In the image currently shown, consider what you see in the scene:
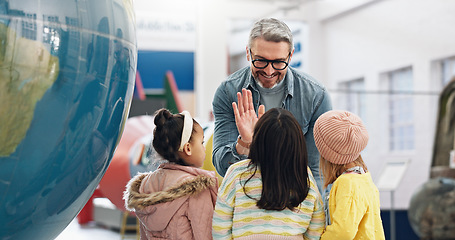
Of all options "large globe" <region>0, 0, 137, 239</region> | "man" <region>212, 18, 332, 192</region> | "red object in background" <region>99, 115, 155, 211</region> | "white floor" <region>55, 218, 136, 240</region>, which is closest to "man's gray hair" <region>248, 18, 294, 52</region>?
"man" <region>212, 18, 332, 192</region>

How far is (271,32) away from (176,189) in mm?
703

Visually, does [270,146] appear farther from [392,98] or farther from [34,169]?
[392,98]

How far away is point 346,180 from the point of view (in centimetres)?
231

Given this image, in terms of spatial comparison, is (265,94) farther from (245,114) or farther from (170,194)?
(170,194)

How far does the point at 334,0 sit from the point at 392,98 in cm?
638

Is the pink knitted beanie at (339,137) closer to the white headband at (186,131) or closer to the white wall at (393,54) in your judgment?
the white headband at (186,131)

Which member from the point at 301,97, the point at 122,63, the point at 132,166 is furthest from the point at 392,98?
the point at 122,63

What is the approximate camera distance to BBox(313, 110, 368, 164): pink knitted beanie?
7.77 feet

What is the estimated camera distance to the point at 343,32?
14852 mm

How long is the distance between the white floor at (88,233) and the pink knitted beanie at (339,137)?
24.6 feet

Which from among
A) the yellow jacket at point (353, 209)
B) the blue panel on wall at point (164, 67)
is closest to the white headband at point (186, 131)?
the yellow jacket at point (353, 209)

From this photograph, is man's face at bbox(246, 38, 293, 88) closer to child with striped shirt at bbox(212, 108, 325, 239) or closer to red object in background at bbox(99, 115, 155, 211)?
child with striped shirt at bbox(212, 108, 325, 239)

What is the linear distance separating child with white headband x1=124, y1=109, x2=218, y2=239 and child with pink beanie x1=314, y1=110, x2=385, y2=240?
0.43 metres

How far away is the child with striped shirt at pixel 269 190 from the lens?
2.22m
